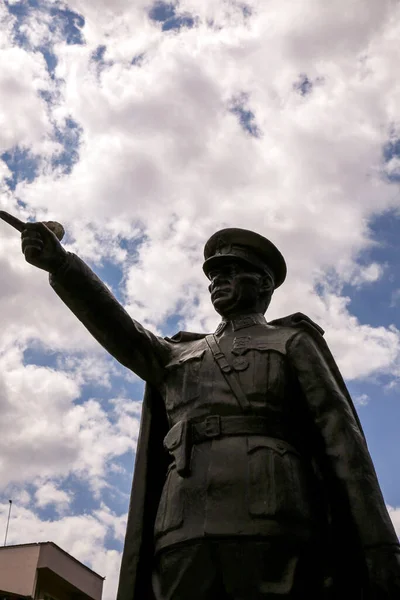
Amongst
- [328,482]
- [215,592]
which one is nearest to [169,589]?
[215,592]

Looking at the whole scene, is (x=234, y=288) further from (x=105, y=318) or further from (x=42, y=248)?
(x=42, y=248)

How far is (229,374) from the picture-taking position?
17.1 ft

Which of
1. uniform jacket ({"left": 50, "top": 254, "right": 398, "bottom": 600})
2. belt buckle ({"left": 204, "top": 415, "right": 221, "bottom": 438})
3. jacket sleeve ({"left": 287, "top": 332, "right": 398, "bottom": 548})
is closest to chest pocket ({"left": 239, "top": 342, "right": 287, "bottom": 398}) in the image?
uniform jacket ({"left": 50, "top": 254, "right": 398, "bottom": 600})

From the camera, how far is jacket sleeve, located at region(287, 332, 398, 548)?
448 cm

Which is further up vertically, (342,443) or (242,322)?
(242,322)

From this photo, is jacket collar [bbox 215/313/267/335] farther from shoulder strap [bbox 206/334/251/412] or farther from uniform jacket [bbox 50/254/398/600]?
shoulder strap [bbox 206/334/251/412]

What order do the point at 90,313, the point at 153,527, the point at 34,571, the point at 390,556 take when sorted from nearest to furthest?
the point at 390,556, the point at 153,527, the point at 90,313, the point at 34,571

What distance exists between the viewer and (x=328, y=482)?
4.86 m

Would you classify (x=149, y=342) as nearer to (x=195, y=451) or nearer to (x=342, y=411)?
(x=195, y=451)

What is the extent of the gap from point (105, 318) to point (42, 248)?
69 cm

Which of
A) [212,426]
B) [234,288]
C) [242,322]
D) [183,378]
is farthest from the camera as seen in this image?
[234,288]

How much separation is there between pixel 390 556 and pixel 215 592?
1.04 meters

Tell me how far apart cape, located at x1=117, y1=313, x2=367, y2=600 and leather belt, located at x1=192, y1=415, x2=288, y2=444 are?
0.42 meters

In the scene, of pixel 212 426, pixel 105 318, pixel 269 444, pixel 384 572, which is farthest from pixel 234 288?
pixel 384 572
